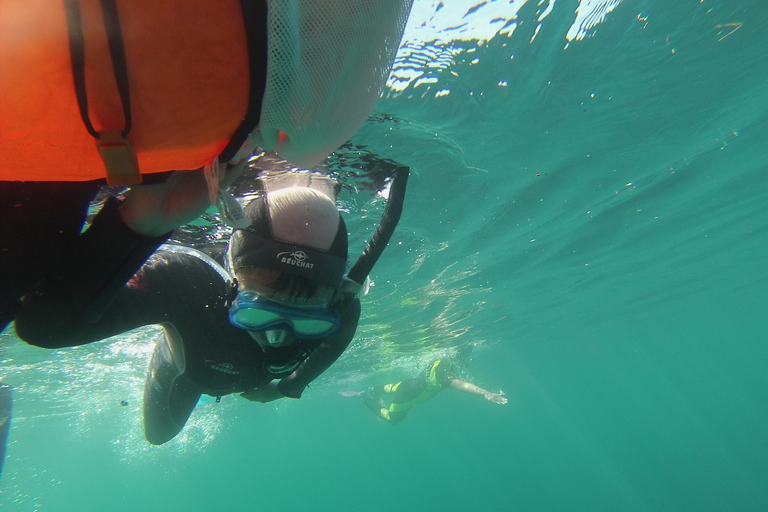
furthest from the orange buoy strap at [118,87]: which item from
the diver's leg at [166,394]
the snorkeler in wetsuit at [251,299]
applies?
the diver's leg at [166,394]

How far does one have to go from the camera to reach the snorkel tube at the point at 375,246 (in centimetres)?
403

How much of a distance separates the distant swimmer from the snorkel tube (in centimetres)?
2239

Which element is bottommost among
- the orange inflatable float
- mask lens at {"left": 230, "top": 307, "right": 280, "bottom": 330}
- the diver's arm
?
the diver's arm

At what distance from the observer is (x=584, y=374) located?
77.6m

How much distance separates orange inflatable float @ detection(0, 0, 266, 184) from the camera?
0.93m

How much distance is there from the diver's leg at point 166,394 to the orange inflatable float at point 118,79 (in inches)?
151

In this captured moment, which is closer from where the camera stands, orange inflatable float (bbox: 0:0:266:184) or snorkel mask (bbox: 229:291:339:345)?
orange inflatable float (bbox: 0:0:266:184)

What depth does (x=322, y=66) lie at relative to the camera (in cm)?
123

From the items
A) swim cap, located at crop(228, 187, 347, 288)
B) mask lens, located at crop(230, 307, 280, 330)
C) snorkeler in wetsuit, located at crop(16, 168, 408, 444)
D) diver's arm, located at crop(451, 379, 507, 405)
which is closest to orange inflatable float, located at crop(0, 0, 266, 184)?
snorkeler in wetsuit, located at crop(16, 168, 408, 444)

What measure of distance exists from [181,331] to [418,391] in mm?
25141

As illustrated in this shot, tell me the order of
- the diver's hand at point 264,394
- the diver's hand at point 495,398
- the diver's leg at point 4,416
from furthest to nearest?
the diver's hand at point 495,398 < the diver's leg at point 4,416 < the diver's hand at point 264,394

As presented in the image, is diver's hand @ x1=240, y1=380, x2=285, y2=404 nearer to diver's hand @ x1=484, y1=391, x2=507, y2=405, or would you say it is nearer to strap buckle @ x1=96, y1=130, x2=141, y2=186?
strap buckle @ x1=96, y1=130, x2=141, y2=186

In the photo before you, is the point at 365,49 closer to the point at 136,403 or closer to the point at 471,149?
the point at 471,149

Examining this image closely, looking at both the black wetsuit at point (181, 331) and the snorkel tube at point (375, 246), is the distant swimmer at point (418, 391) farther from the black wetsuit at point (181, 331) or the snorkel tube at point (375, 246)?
the snorkel tube at point (375, 246)
